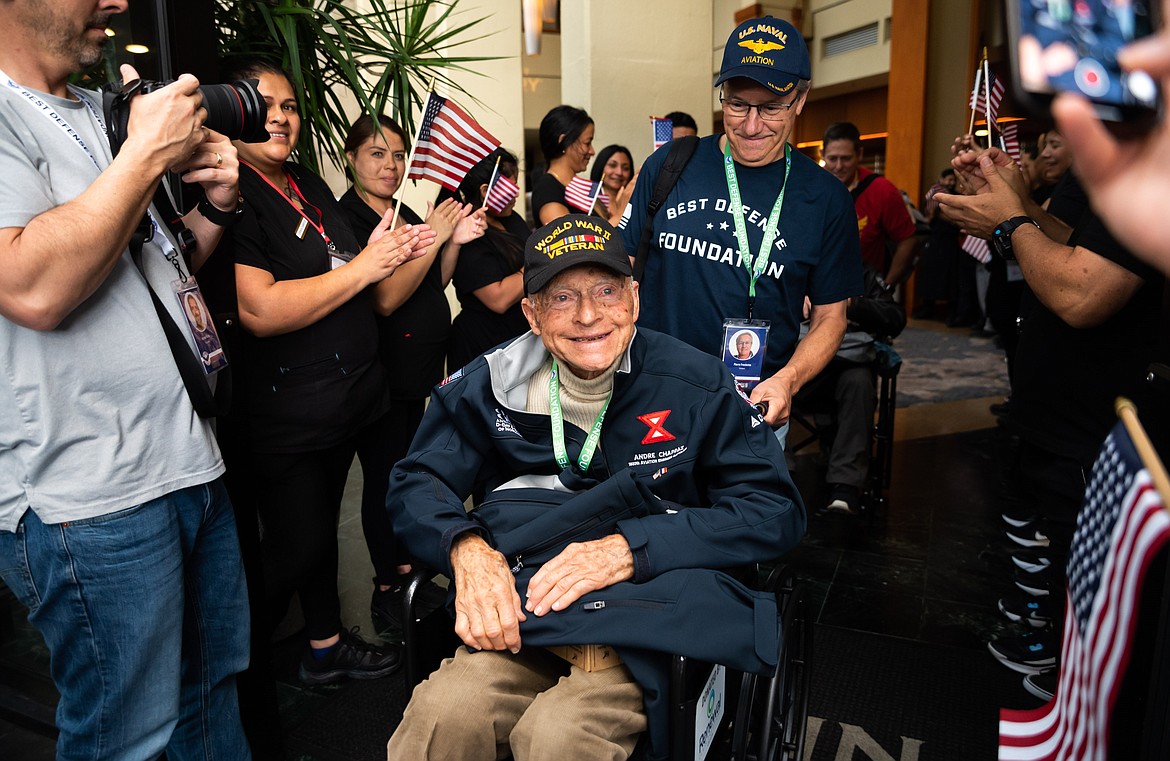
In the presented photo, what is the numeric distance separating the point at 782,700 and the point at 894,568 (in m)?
1.88

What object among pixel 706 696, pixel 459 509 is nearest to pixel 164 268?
pixel 459 509

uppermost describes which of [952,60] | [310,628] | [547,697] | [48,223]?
[952,60]

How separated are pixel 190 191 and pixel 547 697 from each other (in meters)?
1.26

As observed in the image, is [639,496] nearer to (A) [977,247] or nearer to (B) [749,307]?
(B) [749,307]

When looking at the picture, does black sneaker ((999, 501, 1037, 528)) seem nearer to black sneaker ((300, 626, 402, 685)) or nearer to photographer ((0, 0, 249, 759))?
black sneaker ((300, 626, 402, 685))

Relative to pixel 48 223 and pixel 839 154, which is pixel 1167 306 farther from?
pixel 839 154

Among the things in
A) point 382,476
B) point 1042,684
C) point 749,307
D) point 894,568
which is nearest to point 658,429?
point 749,307

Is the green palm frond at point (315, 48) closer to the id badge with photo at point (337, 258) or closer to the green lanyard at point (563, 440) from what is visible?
the id badge with photo at point (337, 258)

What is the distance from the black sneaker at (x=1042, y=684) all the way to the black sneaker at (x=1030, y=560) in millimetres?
745

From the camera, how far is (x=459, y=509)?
1607 millimetres

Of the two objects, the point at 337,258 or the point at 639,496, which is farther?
the point at 337,258

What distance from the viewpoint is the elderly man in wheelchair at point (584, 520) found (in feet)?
4.52

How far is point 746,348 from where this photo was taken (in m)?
2.09

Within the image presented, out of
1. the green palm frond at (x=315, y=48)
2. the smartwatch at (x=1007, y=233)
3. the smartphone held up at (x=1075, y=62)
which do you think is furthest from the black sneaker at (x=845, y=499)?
the smartphone held up at (x=1075, y=62)
